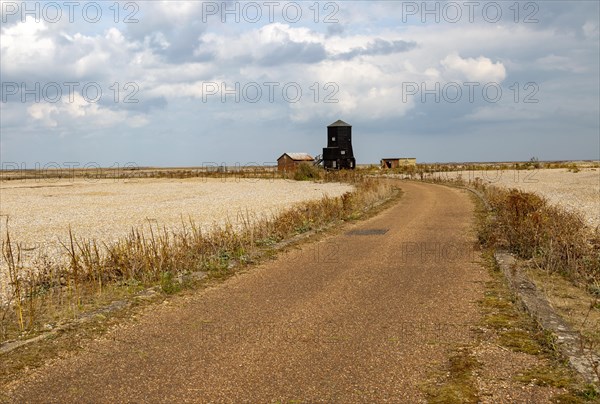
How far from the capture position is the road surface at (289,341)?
528cm

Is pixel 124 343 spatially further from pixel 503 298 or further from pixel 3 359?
pixel 503 298

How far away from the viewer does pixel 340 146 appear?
81.0 metres

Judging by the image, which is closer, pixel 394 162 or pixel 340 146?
pixel 340 146

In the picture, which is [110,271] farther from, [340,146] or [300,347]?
[340,146]

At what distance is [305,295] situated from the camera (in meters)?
8.95

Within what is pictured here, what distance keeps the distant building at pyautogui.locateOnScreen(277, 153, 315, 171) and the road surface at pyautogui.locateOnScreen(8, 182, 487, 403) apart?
77751 millimetres

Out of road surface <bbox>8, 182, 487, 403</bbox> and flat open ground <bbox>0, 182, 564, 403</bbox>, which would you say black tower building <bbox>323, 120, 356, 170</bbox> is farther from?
flat open ground <bbox>0, 182, 564, 403</bbox>

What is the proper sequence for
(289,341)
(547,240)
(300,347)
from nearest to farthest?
(300,347) < (289,341) < (547,240)

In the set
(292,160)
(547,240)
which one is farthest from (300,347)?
(292,160)

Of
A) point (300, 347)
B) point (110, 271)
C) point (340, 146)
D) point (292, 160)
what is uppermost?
point (340, 146)

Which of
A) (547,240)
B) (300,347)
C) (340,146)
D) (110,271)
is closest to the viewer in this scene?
(300,347)

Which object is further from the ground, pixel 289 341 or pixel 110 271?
pixel 110 271

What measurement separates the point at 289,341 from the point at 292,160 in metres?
83.8

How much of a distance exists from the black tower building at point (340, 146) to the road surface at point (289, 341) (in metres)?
69.7
